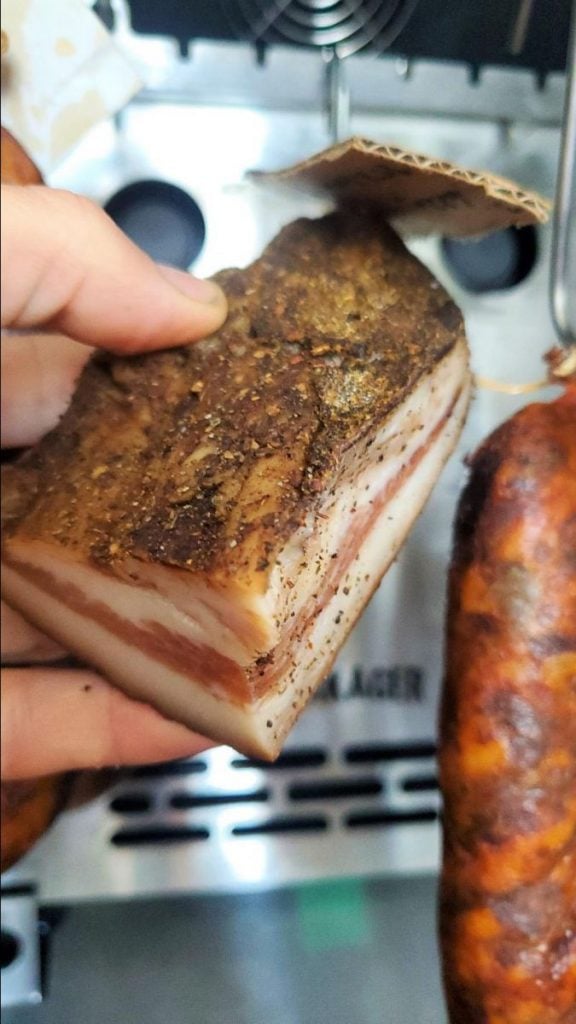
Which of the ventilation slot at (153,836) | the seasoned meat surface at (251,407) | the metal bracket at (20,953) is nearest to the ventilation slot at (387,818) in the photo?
the ventilation slot at (153,836)

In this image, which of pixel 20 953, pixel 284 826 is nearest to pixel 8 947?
pixel 20 953

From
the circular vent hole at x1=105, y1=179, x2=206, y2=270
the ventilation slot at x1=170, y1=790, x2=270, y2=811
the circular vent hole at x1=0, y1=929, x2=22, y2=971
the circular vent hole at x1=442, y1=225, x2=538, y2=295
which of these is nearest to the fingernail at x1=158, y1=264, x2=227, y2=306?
the circular vent hole at x1=105, y1=179, x2=206, y2=270

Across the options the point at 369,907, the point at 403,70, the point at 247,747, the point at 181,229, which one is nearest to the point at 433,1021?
the point at 369,907

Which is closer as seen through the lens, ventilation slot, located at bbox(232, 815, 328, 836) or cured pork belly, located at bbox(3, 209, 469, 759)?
cured pork belly, located at bbox(3, 209, 469, 759)

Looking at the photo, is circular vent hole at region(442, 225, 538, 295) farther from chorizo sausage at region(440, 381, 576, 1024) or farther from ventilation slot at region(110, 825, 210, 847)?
ventilation slot at region(110, 825, 210, 847)

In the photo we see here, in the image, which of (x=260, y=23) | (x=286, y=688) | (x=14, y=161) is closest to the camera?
(x=286, y=688)

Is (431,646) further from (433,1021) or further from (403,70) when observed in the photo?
(403,70)

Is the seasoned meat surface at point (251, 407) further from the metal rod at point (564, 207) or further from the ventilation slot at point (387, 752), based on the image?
the ventilation slot at point (387, 752)
